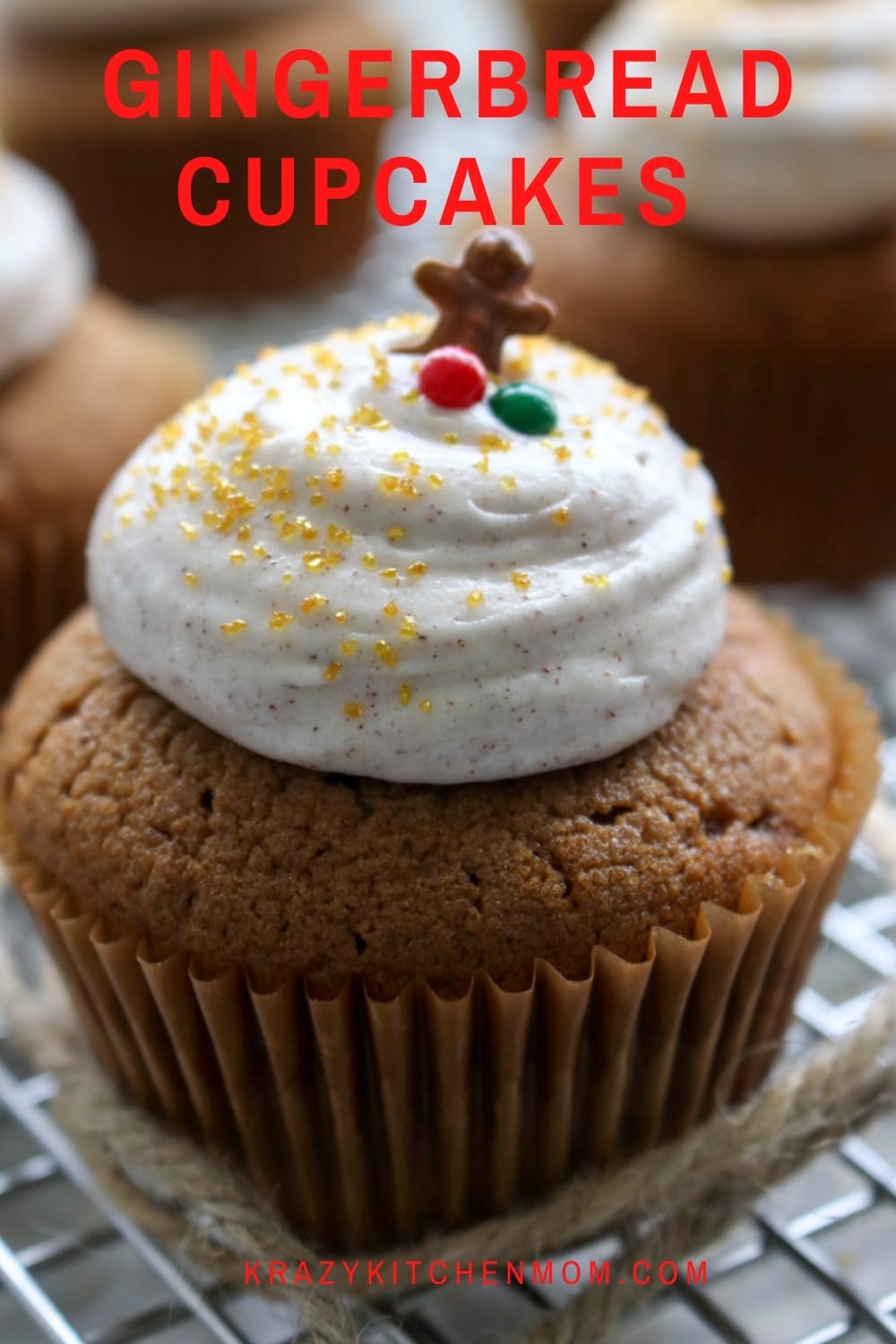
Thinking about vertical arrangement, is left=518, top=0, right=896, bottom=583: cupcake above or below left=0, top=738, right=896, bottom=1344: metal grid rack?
above

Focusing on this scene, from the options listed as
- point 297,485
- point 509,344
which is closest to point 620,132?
point 509,344

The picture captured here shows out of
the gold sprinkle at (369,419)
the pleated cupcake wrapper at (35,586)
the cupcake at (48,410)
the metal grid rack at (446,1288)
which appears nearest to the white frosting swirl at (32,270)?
the cupcake at (48,410)

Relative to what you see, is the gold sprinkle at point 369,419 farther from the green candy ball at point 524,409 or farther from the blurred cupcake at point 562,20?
the blurred cupcake at point 562,20

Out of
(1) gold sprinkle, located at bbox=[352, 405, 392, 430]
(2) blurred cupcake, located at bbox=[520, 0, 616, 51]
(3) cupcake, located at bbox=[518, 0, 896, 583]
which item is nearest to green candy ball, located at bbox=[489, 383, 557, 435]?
(1) gold sprinkle, located at bbox=[352, 405, 392, 430]

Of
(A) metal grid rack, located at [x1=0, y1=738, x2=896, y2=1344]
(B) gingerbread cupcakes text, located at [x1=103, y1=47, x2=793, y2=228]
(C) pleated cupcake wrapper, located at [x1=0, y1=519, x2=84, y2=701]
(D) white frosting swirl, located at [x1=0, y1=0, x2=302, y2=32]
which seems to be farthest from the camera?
(D) white frosting swirl, located at [x1=0, y1=0, x2=302, y2=32]

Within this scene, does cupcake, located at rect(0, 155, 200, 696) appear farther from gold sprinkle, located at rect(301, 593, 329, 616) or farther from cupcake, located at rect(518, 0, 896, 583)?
gold sprinkle, located at rect(301, 593, 329, 616)

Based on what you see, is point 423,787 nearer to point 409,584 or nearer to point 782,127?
point 409,584

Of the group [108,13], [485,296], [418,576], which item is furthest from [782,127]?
[108,13]
